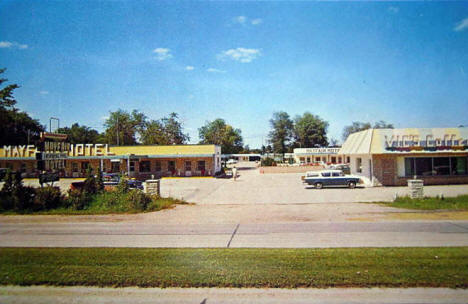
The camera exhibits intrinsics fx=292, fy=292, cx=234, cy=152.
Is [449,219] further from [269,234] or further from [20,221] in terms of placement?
[20,221]

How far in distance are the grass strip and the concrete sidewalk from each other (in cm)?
1115

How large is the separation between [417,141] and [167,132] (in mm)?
58860

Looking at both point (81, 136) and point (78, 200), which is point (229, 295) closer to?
point (78, 200)

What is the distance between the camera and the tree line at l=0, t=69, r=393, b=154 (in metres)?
62.2

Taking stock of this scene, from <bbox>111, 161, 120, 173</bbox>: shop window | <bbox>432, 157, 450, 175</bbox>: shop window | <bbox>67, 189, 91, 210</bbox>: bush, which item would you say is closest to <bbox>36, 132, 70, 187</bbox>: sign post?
<bbox>67, 189, 91, 210</bbox>: bush

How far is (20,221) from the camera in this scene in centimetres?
1461

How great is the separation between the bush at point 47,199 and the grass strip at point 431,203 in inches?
764

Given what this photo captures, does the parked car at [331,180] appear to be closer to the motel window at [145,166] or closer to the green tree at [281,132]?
the motel window at [145,166]

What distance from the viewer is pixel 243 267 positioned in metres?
6.94

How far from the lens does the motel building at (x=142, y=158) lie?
41500 millimetres

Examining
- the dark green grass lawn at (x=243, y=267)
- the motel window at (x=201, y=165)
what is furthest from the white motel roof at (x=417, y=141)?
the motel window at (x=201, y=165)

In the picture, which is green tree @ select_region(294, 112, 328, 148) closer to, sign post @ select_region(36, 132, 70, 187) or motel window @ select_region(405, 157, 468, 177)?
motel window @ select_region(405, 157, 468, 177)

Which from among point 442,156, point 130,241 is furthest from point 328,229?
point 442,156

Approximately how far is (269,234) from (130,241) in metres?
4.83
